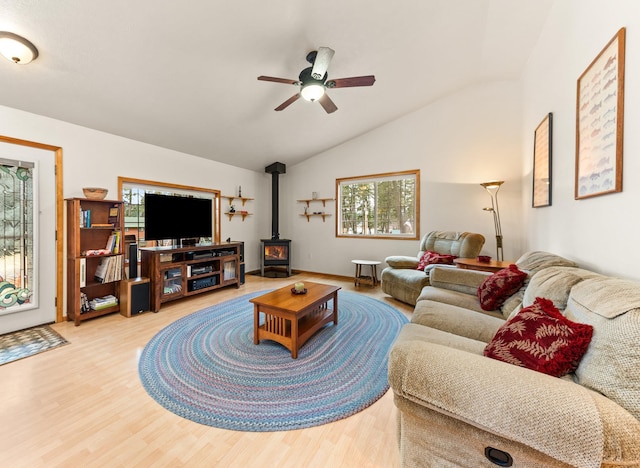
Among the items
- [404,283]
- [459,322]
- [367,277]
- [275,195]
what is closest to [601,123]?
[459,322]

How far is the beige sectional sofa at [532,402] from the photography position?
2.28 feet

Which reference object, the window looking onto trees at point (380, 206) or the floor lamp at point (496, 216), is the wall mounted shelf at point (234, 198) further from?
the floor lamp at point (496, 216)

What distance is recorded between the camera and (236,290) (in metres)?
4.25

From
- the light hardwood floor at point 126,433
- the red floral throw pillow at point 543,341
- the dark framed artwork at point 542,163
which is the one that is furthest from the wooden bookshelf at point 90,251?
the dark framed artwork at point 542,163

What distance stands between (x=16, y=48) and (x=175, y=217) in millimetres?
2165

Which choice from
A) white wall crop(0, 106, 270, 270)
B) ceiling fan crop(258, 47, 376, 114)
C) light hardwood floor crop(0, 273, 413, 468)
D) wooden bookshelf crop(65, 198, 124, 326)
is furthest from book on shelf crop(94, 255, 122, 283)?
ceiling fan crop(258, 47, 376, 114)

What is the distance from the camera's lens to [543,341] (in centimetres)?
104

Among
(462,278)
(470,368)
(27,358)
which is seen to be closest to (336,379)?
(470,368)

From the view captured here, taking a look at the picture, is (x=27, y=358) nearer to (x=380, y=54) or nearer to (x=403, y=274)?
(x=403, y=274)

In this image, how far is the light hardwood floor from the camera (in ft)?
4.10

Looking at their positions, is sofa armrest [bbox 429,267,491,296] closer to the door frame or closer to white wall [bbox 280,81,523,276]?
white wall [bbox 280,81,523,276]

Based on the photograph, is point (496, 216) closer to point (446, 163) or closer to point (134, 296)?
point (446, 163)

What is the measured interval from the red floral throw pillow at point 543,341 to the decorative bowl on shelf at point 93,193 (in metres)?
3.81

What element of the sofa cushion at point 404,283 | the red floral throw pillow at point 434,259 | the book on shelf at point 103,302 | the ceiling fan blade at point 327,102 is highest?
the ceiling fan blade at point 327,102
